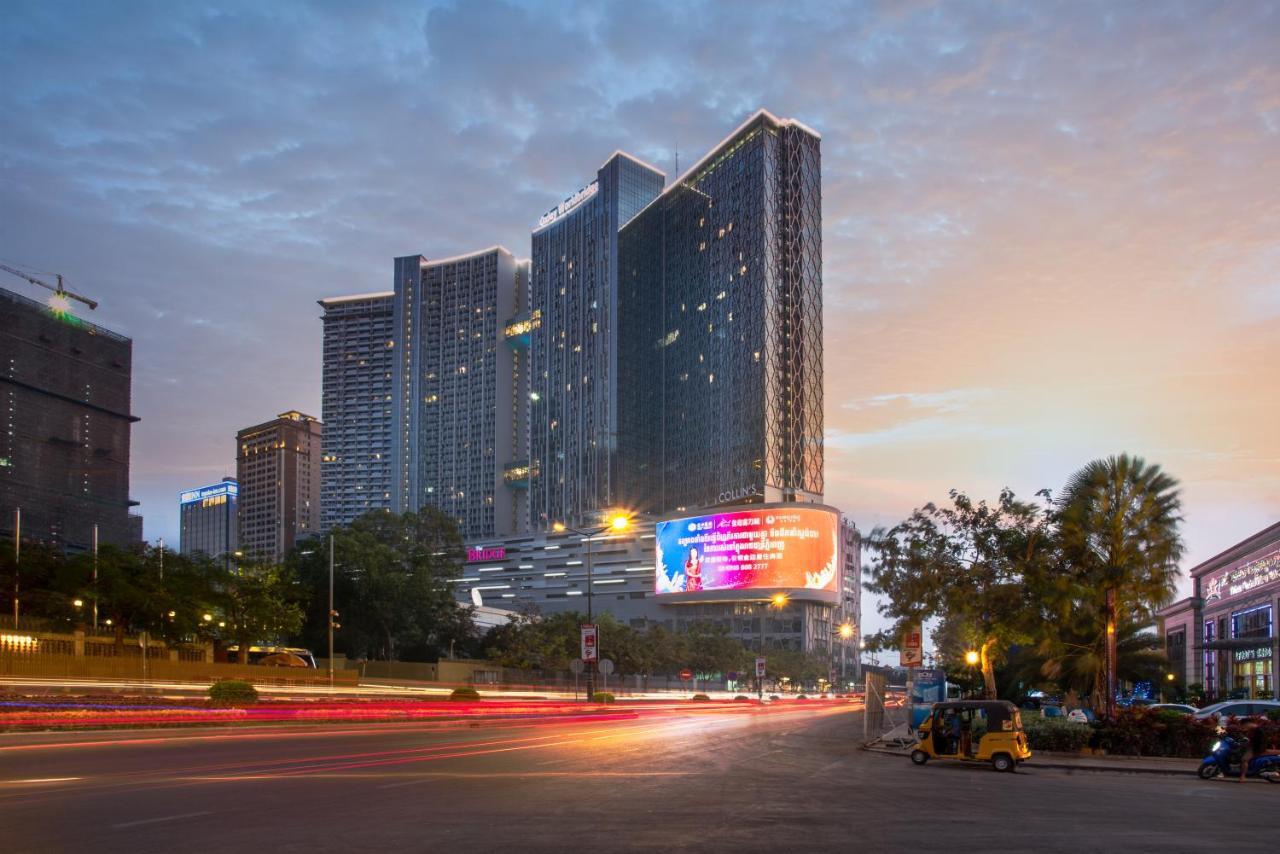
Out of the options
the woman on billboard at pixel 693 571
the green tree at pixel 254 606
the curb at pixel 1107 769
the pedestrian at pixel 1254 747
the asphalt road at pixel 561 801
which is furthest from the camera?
the woman on billboard at pixel 693 571

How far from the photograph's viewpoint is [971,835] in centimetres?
1359

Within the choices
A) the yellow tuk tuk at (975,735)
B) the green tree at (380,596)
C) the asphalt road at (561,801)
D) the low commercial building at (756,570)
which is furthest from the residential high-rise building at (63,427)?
the yellow tuk tuk at (975,735)

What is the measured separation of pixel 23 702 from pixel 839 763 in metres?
24.6

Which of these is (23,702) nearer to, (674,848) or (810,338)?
(674,848)

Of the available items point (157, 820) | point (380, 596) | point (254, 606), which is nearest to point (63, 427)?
point (380, 596)

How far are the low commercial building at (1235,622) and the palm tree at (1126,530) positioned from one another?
25806 millimetres

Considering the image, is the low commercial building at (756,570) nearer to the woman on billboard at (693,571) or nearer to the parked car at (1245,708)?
the woman on billboard at (693,571)

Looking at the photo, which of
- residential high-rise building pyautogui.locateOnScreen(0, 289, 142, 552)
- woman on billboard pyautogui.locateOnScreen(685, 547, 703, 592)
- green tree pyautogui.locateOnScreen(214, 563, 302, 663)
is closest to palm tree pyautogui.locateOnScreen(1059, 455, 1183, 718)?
green tree pyautogui.locateOnScreen(214, 563, 302, 663)

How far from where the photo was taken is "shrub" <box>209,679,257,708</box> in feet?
127

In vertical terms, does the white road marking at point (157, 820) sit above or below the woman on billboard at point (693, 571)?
above

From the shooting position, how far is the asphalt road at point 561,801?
12570mm

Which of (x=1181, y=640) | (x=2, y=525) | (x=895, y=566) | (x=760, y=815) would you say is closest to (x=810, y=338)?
(x=1181, y=640)

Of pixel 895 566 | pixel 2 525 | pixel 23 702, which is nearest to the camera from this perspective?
pixel 23 702

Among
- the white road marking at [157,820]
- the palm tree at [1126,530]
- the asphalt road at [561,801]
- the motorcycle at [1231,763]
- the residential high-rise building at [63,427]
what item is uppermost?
the residential high-rise building at [63,427]
